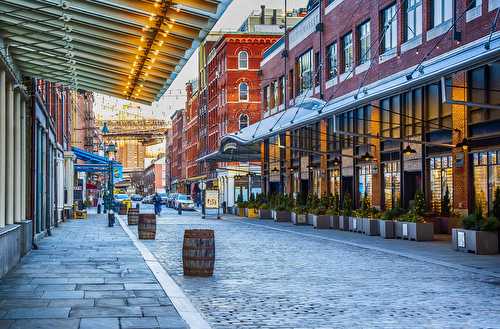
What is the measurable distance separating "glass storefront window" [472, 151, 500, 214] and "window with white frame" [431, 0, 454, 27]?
238 inches

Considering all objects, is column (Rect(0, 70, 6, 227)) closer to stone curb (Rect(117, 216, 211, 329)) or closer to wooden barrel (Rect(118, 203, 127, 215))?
stone curb (Rect(117, 216, 211, 329))

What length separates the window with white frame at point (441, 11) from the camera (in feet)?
101

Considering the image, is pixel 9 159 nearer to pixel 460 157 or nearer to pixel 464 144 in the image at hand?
pixel 464 144

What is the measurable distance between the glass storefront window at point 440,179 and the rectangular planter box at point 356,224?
307 cm

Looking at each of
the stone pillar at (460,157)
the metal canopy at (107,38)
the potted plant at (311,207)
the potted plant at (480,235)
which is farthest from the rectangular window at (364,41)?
the metal canopy at (107,38)

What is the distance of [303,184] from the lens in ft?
173

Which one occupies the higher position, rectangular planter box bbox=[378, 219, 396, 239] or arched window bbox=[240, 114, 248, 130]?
arched window bbox=[240, 114, 248, 130]

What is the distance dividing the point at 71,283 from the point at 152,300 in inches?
113

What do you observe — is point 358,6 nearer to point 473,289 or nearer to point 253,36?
point 473,289

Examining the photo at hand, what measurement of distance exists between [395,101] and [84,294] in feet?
82.4

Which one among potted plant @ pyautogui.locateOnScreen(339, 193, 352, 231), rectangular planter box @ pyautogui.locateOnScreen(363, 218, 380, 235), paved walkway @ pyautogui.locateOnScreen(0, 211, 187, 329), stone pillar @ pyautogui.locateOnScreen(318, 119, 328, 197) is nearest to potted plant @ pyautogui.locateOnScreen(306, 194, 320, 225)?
stone pillar @ pyautogui.locateOnScreen(318, 119, 328, 197)

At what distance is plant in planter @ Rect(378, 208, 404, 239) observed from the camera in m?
29.9

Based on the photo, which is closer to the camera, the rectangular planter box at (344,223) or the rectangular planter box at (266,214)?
the rectangular planter box at (344,223)

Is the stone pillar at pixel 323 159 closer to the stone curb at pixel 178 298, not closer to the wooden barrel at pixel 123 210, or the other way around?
the wooden barrel at pixel 123 210
